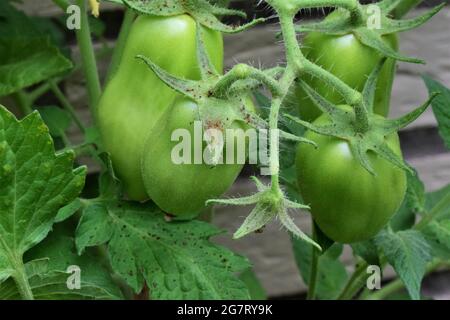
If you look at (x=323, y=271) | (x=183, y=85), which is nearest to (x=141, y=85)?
(x=183, y=85)

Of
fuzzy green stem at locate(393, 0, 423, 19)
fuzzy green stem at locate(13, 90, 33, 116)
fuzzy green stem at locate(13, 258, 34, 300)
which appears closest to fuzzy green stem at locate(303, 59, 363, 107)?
fuzzy green stem at locate(393, 0, 423, 19)

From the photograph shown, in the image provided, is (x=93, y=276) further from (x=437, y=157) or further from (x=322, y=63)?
(x=437, y=157)

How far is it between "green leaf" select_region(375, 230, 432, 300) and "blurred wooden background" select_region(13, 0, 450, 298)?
0.39 meters

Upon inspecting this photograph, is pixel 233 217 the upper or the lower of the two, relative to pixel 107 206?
lower

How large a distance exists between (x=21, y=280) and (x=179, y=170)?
0.15 metres

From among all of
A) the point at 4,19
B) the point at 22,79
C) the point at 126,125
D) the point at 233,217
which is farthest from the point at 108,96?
the point at 233,217

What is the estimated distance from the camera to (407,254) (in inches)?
22.6

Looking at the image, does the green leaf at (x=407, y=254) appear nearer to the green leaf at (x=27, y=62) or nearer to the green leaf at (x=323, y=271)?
the green leaf at (x=323, y=271)

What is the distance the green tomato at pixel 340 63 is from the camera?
54 cm

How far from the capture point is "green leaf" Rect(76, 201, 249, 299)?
53 cm

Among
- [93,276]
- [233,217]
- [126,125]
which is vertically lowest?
[233,217]

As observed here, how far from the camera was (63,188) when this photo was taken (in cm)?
51

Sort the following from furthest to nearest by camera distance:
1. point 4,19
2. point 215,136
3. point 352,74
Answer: point 4,19 < point 352,74 < point 215,136

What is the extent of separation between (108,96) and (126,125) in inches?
1.3
